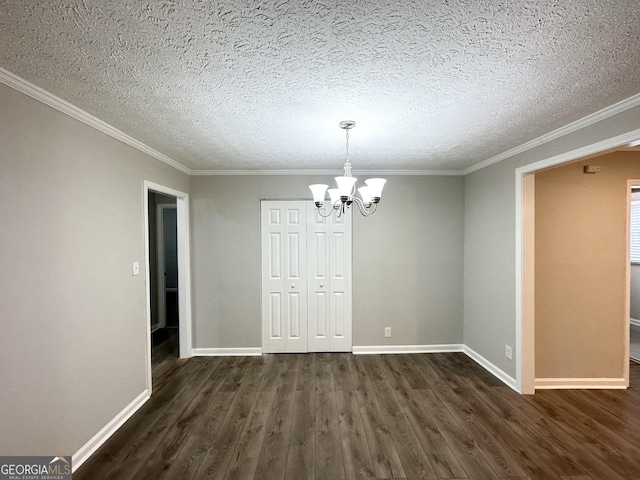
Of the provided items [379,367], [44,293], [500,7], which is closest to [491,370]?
[379,367]

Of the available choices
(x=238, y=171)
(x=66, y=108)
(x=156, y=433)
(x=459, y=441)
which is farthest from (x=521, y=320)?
(x=66, y=108)

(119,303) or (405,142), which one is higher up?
(405,142)

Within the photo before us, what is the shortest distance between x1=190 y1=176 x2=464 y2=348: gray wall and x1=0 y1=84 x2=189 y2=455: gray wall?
1199 millimetres

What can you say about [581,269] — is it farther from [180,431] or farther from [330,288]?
[180,431]

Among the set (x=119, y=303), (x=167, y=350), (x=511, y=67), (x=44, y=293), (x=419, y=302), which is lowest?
(x=167, y=350)

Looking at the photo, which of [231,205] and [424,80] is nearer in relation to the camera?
[424,80]

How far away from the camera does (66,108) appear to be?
5.92 feet

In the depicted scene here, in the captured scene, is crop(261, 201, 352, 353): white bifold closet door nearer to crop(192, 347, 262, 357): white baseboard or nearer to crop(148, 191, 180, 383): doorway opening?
Answer: crop(192, 347, 262, 357): white baseboard

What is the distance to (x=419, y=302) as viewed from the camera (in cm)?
383

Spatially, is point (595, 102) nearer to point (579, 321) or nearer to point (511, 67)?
point (511, 67)

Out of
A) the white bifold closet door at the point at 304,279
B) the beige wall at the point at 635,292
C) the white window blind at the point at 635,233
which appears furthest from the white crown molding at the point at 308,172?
the beige wall at the point at 635,292

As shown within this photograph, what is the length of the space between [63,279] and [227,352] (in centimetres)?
237

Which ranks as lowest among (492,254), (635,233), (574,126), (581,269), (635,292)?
(635,292)

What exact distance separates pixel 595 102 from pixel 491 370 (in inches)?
111
